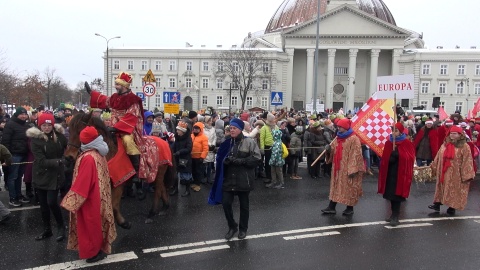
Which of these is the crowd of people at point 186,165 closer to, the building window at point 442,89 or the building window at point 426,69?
the building window at point 426,69

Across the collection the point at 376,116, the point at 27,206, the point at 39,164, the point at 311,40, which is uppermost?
the point at 311,40

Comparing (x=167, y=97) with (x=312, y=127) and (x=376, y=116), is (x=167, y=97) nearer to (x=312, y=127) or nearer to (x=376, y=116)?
(x=312, y=127)

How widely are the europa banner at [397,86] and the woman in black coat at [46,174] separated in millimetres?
6363

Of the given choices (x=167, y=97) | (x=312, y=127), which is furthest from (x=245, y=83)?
(x=312, y=127)

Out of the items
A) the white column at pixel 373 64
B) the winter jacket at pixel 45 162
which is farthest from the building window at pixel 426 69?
the winter jacket at pixel 45 162

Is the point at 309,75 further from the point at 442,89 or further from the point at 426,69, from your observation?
the point at 442,89

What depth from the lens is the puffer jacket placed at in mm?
6559

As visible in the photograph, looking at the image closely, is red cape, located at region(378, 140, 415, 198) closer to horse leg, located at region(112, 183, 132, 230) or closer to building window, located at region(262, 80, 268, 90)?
horse leg, located at region(112, 183, 132, 230)

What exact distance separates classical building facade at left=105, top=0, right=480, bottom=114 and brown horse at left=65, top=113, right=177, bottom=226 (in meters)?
62.4

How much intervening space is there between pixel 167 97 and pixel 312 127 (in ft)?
→ 22.5

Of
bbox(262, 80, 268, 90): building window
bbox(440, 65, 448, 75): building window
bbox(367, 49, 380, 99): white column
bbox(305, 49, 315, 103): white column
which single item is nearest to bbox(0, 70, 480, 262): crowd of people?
bbox(262, 80, 268, 90): building window

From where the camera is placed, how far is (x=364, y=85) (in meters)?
77.7

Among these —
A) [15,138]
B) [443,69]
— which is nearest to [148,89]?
[15,138]

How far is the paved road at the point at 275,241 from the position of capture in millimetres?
5691
